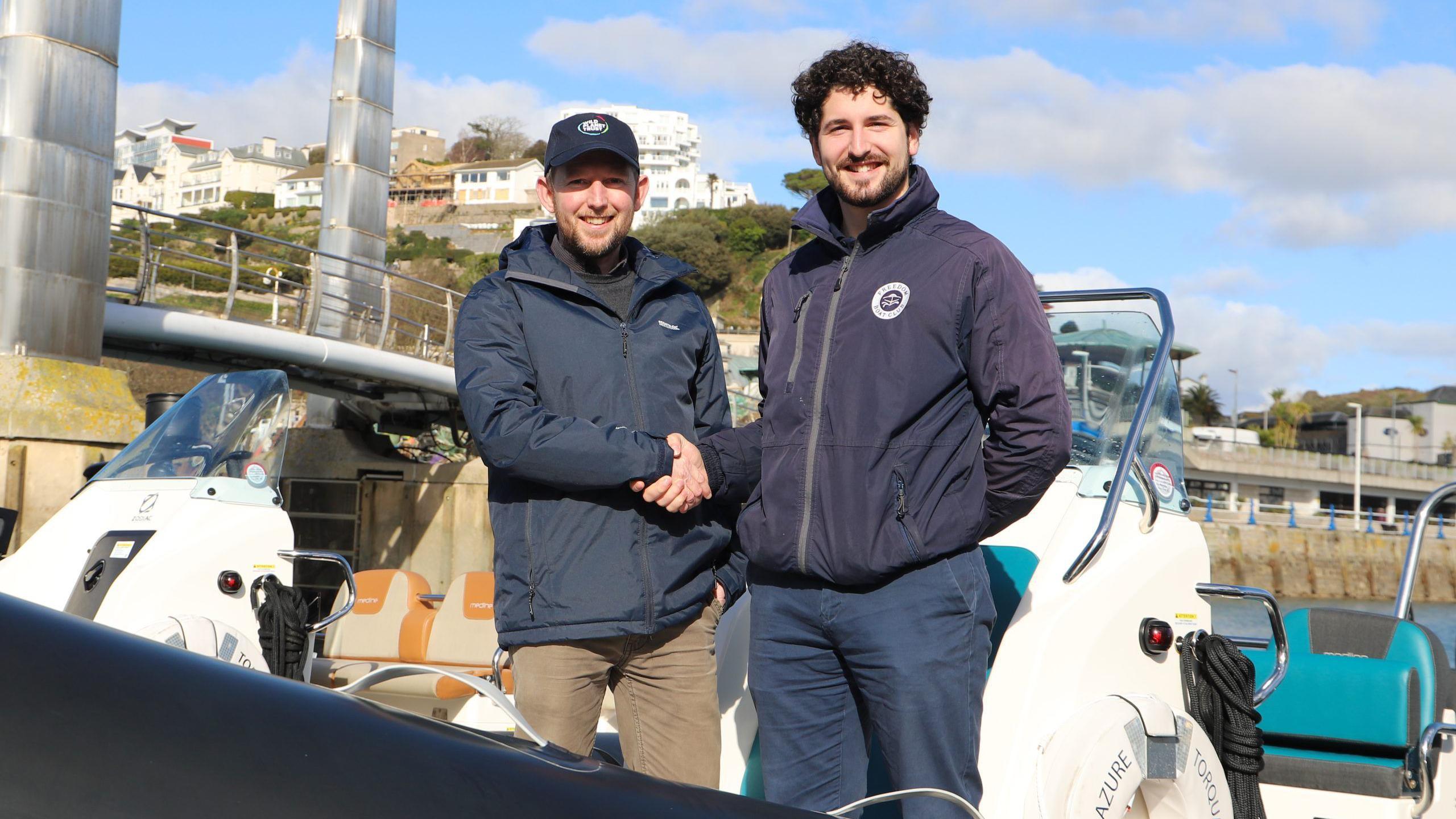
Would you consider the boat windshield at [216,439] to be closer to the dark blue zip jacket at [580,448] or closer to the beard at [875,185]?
the dark blue zip jacket at [580,448]

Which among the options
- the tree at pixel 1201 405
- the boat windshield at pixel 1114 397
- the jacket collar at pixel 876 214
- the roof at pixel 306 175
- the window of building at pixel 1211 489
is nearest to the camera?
the jacket collar at pixel 876 214

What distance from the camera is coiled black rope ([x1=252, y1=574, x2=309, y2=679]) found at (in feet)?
16.2

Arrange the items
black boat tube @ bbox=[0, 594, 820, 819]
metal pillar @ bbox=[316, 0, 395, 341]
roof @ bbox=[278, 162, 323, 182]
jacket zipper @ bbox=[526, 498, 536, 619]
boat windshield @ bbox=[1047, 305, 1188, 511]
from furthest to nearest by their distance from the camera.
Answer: roof @ bbox=[278, 162, 323, 182]
metal pillar @ bbox=[316, 0, 395, 341]
boat windshield @ bbox=[1047, 305, 1188, 511]
jacket zipper @ bbox=[526, 498, 536, 619]
black boat tube @ bbox=[0, 594, 820, 819]

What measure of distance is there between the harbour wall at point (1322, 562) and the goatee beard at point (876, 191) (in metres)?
47.1

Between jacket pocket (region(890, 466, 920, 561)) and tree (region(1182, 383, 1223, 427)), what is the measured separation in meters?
93.2

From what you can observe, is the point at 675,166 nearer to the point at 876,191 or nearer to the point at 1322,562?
the point at 1322,562

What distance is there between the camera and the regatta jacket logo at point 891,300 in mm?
2543

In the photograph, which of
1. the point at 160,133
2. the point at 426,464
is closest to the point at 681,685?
the point at 426,464

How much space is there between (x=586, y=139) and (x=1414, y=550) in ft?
13.1

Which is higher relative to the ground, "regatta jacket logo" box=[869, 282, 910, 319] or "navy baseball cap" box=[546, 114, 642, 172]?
"navy baseball cap" box=[546, 114, 642, 172]

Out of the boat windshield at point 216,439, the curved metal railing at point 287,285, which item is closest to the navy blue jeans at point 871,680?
the boat windshield at point 216,439

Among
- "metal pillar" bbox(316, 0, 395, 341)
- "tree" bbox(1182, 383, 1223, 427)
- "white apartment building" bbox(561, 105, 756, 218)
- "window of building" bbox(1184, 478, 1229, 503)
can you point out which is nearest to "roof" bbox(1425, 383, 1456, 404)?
"tree" bbox(1182, 383, 1223, 427)

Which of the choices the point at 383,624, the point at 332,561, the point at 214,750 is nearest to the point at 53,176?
the point at 383,624

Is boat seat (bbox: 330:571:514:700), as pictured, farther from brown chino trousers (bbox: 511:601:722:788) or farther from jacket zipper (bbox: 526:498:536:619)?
jacket zipper (bbox: 526:498:536:619)
